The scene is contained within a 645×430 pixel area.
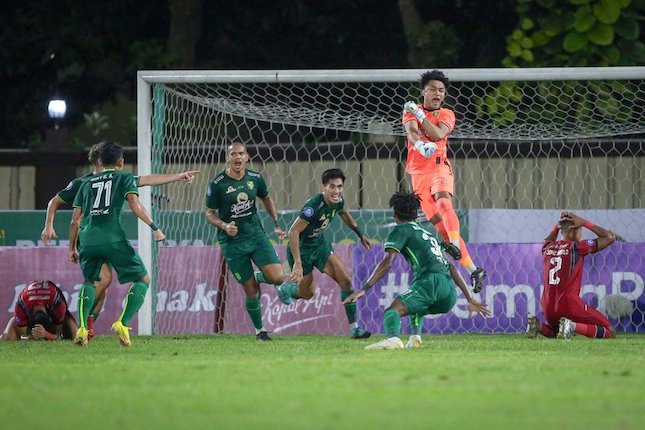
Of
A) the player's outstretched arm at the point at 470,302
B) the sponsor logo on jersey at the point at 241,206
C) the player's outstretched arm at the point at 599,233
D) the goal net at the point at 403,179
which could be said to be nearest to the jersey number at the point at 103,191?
the sponsor logo on jersey at the point at 241,206

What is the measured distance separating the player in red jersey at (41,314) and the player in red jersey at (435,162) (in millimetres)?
3646

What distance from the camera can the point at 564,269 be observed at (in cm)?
1366

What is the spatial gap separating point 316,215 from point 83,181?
2289 millimetres

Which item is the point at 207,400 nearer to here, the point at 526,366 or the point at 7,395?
the point at 7,395

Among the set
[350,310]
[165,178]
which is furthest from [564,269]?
[165,178]

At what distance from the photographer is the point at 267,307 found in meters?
15.5

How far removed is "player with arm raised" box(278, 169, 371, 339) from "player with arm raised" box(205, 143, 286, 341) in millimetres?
277

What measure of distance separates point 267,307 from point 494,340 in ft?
11.4

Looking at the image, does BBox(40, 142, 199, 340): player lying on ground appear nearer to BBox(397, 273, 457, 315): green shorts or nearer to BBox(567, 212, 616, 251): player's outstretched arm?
BBox(397, 273, 457, 315): green shorts

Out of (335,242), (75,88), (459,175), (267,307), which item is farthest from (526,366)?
(75,88)

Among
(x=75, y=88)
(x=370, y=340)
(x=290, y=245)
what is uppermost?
(x=75, y=88)

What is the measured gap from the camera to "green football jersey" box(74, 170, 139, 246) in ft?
38.5

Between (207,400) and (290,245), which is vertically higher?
(290,245)

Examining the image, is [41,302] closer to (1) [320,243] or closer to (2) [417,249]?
(1) [320,243]
